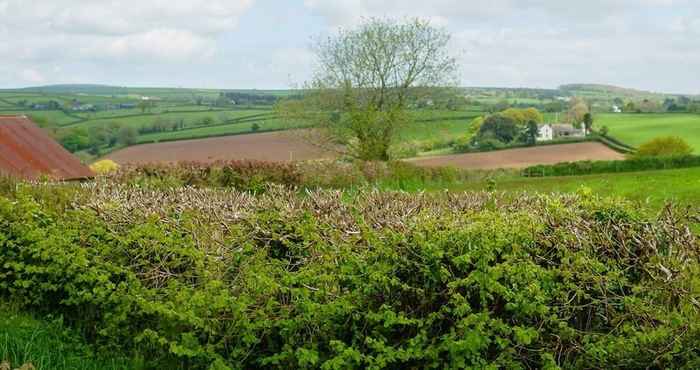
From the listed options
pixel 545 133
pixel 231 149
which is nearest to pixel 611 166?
pixel 545 133

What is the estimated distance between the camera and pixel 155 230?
7273 millimetres

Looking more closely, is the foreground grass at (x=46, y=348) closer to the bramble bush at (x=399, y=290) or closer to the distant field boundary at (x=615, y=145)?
the bramble bush at (x=399, y=290)

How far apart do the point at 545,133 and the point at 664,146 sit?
7.47 meters

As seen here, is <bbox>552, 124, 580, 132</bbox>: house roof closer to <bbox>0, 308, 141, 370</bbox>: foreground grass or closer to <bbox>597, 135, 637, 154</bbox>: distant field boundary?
<bbox>597, 135, 637, 154</bbox>: distant field boundary

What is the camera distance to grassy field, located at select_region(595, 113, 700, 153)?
55.5m

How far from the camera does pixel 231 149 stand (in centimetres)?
4900

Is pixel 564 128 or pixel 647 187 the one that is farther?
pixel 564 128

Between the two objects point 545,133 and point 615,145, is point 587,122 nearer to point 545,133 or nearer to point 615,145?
point 545,133

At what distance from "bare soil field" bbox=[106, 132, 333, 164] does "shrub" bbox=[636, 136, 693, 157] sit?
1981 cm

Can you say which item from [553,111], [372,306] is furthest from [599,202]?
[553,111]

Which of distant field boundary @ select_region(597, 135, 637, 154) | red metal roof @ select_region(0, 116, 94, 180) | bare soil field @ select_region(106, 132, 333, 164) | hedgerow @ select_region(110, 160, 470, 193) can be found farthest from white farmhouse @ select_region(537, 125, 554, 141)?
red metal roof @ select_region(0, 116, 94, 180)

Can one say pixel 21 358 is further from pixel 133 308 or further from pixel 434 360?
pixel 434 360

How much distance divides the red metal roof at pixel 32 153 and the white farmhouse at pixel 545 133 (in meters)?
32.8

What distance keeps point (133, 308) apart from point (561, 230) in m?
3.47
